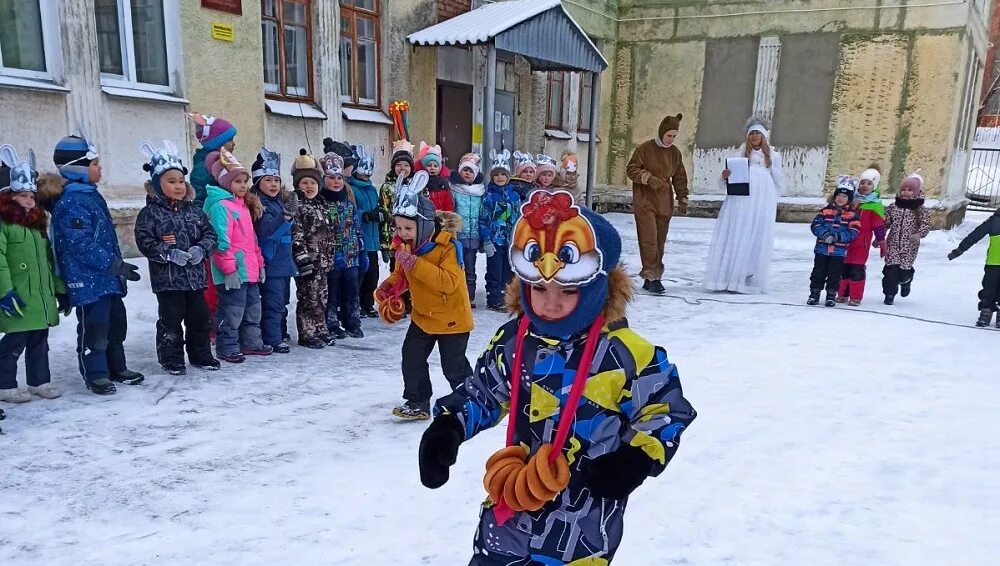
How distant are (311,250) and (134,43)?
4078 mm

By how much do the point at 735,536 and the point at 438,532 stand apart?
48.6 inches

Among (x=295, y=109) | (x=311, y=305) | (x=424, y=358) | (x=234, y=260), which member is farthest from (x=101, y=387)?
(x=295, y=109)

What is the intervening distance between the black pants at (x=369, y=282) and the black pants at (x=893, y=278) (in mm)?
5518

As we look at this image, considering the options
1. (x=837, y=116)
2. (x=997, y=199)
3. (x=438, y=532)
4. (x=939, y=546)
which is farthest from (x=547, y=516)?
(x=997, y=199)

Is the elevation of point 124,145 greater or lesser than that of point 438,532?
greater

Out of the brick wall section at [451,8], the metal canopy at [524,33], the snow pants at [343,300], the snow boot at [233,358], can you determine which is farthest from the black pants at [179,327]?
the brick wall section at [451,8]

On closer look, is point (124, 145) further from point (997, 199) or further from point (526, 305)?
point (997, 199)

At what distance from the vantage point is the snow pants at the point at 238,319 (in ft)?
16.4

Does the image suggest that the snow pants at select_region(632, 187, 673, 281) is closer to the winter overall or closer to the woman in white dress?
the woman in white dress

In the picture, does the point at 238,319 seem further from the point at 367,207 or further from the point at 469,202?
the point at 469,202

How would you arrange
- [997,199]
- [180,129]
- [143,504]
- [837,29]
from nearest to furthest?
[143,504] → [180,129] → [837,29] → [997,199]

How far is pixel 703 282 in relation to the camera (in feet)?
27.7

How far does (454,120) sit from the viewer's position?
1220cm

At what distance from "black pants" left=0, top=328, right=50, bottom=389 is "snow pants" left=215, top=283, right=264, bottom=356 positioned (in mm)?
1128
